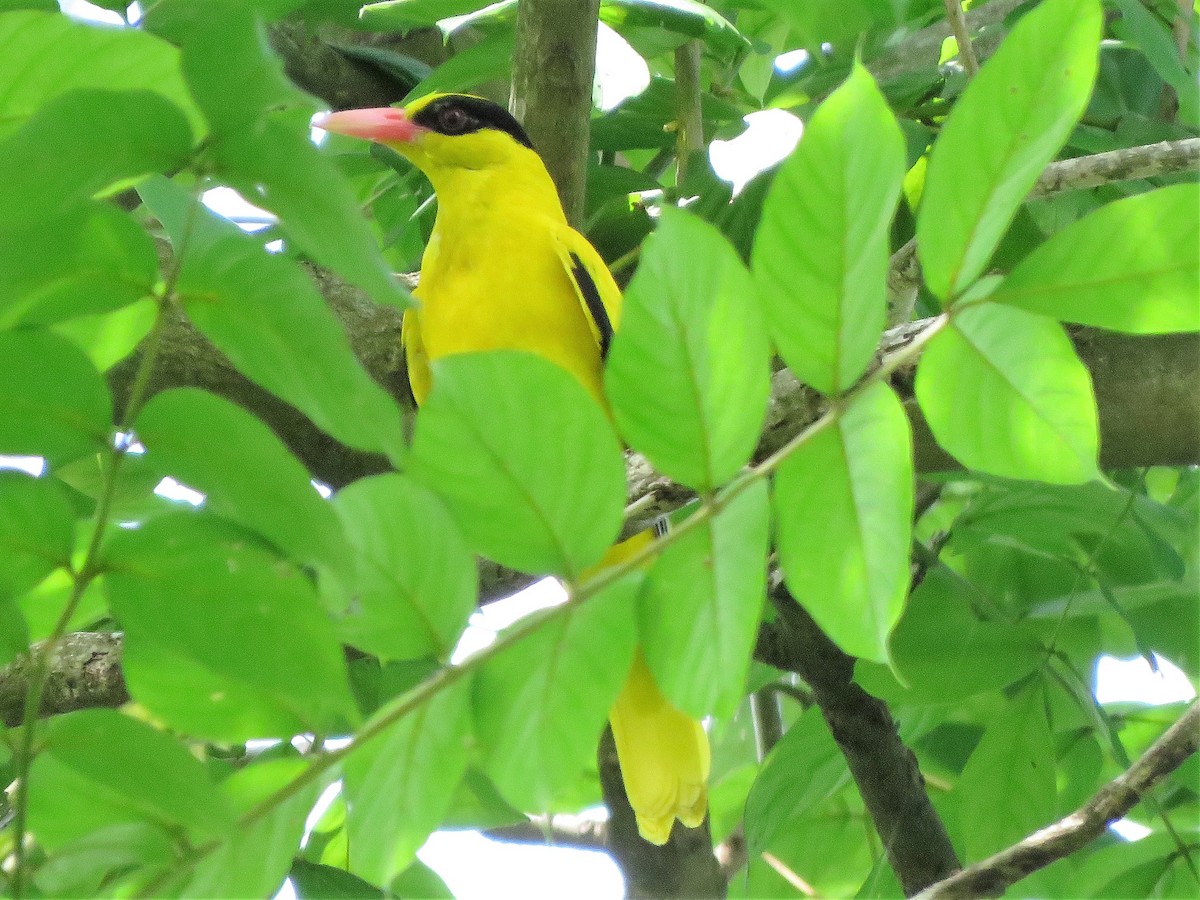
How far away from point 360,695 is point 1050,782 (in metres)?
1.03

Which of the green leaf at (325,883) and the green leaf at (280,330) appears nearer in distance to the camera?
the green leaf at (280,330)

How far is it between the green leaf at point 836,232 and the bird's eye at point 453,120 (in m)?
2.01

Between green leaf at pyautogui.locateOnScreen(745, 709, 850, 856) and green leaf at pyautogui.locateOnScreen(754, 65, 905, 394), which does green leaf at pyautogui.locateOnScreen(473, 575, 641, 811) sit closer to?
green leaf at pyautogui.locateOnScreen(754, 65, 905, 394)

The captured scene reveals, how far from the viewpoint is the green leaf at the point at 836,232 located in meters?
0.75

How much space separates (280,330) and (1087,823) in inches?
28.4

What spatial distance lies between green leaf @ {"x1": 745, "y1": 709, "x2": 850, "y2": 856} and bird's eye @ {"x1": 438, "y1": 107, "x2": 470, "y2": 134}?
141 cm

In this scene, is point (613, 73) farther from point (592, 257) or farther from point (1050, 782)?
point (1050, 782)

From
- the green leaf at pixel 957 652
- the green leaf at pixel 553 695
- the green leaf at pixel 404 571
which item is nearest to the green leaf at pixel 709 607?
the green leaf at pixel 553 695

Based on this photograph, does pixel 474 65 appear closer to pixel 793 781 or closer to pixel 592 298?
pixel 592 298

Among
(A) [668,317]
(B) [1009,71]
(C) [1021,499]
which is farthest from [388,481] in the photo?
(C) [1021,499]

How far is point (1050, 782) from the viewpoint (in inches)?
73.5

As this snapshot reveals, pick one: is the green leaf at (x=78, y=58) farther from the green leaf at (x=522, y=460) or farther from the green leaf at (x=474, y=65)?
the green leaf at (x=474, y=65)

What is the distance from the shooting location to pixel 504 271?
2406 millimetres

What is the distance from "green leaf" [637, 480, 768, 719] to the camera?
29.4 inches
